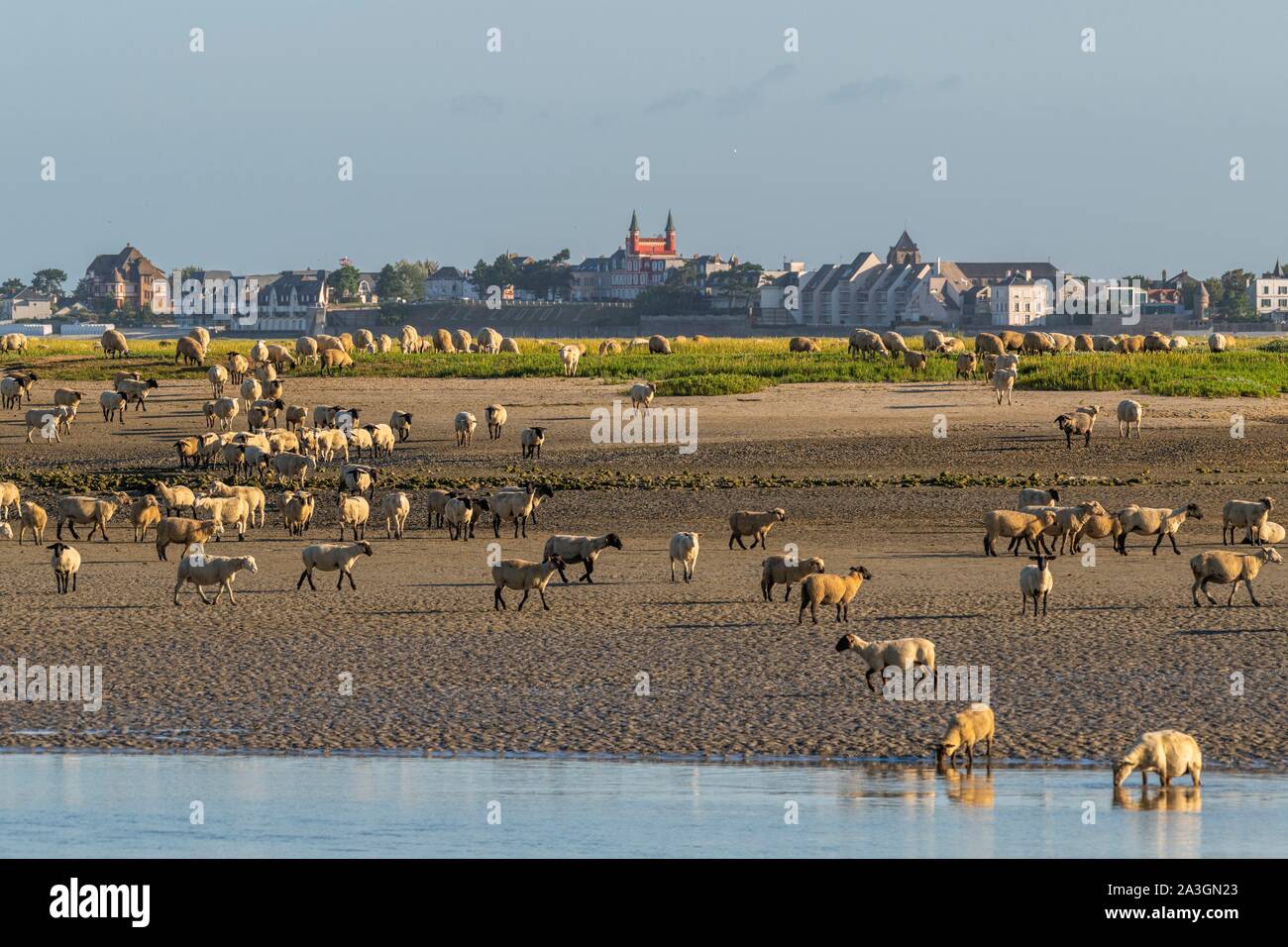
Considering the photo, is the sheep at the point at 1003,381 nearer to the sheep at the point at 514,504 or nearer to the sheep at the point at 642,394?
the sheep at the point at 642,394

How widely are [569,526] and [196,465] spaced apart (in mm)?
11111

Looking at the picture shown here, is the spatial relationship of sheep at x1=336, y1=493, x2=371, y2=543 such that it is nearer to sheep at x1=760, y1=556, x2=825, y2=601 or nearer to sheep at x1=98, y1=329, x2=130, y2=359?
sheep at x1=760, y1=556, x2=825, y2=601

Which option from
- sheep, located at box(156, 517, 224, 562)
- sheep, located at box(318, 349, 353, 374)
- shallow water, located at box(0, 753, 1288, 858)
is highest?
sheep, located at box(318, 349, 353, 374)

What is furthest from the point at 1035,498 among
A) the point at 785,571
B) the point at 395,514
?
the point at 395,514

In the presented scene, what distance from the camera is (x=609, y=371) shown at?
61938 millimetres

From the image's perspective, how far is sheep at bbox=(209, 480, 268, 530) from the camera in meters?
34.4

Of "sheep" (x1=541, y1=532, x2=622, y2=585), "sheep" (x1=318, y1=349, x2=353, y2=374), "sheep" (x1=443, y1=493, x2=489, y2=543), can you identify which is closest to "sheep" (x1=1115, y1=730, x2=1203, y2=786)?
"sheep" (x1=541, y1=532, x2=622, y2=585)

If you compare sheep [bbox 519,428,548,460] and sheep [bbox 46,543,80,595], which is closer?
sheep [bbox 46,543,80,595]

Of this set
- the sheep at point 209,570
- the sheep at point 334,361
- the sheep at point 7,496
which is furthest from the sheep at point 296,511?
the sheep at point 334,361

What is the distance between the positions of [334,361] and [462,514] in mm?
30764

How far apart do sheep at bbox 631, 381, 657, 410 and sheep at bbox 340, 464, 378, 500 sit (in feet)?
48.0

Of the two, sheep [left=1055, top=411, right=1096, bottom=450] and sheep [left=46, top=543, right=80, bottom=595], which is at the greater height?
sheep [left=1055, top=411, right=1096, bottom=450]

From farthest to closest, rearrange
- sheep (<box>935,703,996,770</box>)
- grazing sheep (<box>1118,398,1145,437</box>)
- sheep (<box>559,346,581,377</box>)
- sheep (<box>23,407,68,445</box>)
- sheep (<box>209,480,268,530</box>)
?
sheep (<box>559,346,581,377</box>) → sheep (<box>23,407,68,445</box>) → grazing sheep (<box>1118,398,1145,437</box>) → sheep (<box>209,480,268,530</box>) → sheep (<box>935,703,996,770</box>)
